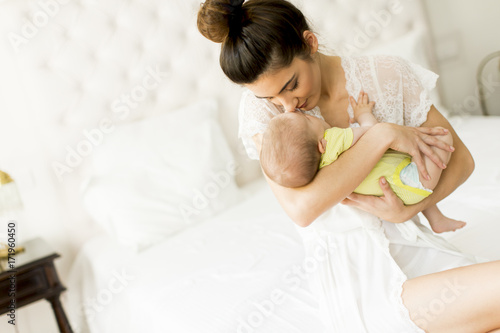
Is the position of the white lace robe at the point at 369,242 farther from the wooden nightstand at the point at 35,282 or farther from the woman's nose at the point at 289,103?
the wooden nightstand at the point at 35,282

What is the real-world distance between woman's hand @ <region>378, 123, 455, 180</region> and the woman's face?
24 cm

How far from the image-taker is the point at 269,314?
144cm

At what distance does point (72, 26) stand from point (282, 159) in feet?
5.70

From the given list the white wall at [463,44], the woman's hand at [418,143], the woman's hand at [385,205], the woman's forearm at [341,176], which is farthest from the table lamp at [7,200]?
the white wall at [463,44]

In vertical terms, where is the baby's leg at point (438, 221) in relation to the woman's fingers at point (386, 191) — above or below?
below

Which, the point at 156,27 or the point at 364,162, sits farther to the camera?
the point at 156,27

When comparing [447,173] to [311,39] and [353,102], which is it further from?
[311,39]

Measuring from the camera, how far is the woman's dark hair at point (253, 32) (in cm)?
117

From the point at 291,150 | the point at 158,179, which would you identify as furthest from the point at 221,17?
the point at 158,179

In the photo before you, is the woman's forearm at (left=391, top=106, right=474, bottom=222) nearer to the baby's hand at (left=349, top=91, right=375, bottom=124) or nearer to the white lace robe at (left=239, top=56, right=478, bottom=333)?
the white lace robe at (left=239, top=56, right=478, bottom=333)

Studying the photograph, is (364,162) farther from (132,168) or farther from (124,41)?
(124,41)

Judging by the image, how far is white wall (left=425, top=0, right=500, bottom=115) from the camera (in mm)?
3070

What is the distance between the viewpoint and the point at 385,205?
1188 millimetres

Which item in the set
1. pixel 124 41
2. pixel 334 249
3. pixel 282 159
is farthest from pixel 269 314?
pixel 124 41
